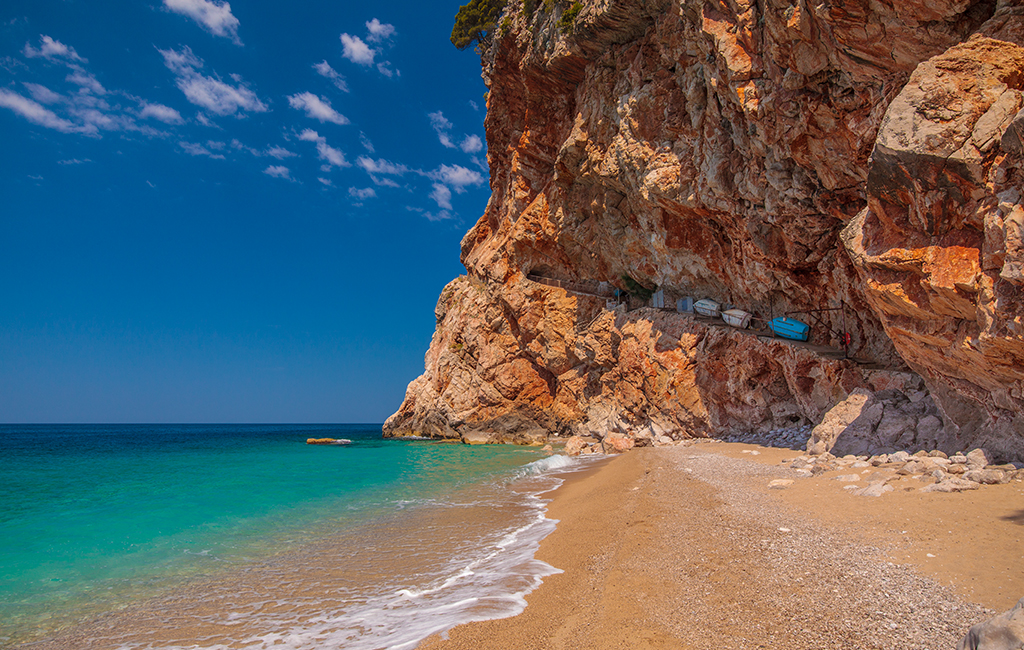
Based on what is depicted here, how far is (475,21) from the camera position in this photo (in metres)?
32.1

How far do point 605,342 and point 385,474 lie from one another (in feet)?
47.7

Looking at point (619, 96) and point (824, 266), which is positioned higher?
point (619, 96)

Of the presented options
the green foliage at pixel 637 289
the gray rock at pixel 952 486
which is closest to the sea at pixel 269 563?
the gray rock at pixel 952 486

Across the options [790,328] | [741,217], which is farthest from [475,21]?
[790,328]

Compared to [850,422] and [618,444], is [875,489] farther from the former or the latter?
[618,444]

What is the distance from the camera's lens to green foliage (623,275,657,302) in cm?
2639

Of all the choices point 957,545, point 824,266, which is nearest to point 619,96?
point 824,266

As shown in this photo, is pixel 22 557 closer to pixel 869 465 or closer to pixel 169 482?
pixel 169 482

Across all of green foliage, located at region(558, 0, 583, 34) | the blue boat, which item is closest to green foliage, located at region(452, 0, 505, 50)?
green foliage, located at region(558, 0, 583, 34)

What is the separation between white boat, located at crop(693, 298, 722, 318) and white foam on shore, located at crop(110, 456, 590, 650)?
1610 centimetres

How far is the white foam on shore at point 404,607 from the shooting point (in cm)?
454

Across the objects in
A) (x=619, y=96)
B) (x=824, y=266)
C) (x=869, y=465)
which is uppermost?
(x=619, y=96)

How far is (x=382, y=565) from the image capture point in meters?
6.70

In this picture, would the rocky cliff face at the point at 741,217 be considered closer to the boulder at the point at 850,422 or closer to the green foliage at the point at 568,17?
the green foliage at the point at 568,17
